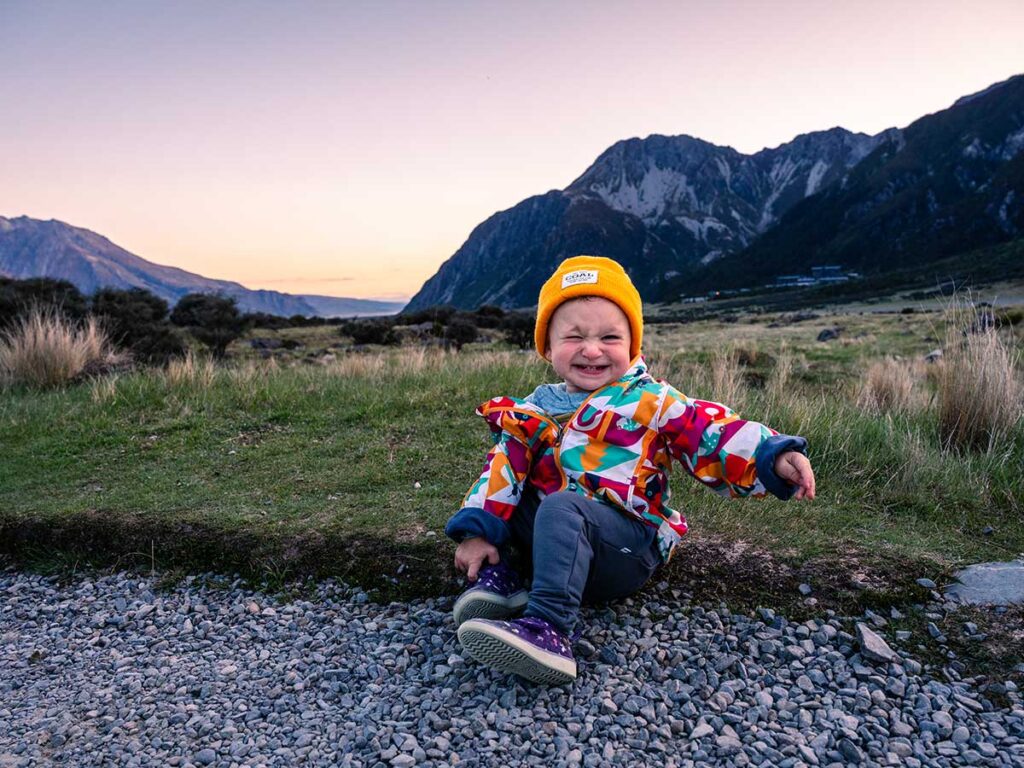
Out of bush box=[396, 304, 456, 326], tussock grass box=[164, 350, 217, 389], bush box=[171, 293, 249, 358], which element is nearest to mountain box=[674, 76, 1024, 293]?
bush box=[396, 304, 456, 326]

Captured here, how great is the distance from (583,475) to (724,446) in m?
0.62

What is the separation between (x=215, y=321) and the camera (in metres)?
22.3

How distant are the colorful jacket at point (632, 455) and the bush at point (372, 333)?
20060 millimetres

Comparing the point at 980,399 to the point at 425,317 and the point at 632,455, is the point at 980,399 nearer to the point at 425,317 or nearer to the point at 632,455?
the point at 632,455

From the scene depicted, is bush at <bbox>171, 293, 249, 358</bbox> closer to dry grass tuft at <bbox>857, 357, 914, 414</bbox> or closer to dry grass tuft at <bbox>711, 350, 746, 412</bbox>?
dry grass tuft at <bbox>711, 350, 746, 412</bbox>

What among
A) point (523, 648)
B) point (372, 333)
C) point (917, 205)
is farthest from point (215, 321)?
point (917, 205)

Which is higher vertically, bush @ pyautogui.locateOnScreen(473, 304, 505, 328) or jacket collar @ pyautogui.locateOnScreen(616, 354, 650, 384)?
bush @ pyautogui.locateOnScreen(473, 304, 505, 328)

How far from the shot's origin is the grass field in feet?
11.9

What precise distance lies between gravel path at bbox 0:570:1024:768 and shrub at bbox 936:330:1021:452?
3804 millimetres

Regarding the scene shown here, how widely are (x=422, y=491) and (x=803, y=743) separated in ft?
9.96

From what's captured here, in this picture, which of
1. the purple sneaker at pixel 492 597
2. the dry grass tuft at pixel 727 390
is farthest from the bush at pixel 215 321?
the purple sneaker at pixel 492 597

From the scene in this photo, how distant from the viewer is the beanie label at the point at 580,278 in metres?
3.14

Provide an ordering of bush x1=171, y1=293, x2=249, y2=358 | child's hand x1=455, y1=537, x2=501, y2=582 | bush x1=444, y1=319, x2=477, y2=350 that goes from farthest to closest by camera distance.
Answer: bush x1=444, y1=319, x2=477, y2=350 → bush x1=171, y1=293, x2=249, y2=358 → child's hand x1=455, y1=537, x2=501, y2=582

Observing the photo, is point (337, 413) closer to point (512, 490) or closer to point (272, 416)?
point (272, 416)
